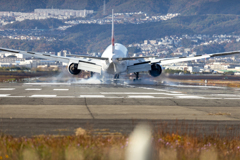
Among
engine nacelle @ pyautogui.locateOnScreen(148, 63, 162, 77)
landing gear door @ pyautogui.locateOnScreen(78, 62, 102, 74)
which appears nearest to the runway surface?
landing gear door @ pyautogui.locateOnScreen(78, 62, 102, 74)

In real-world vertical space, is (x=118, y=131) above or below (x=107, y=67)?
below

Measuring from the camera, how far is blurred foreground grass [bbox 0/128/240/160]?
906cm

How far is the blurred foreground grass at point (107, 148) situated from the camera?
9062 millimetres

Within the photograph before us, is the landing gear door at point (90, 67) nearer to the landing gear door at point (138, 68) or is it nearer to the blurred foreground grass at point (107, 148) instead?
the landing gear door at point (138, 68)

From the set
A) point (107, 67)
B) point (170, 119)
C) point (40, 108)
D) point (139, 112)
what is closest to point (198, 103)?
point (139, 112)

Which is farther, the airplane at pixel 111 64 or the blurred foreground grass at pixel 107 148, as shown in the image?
the airplane at pixel 111 64

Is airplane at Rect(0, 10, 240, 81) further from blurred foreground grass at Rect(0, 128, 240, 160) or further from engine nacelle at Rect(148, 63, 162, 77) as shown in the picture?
blurred foreground grass at Rect(0, 128, 240, 160)

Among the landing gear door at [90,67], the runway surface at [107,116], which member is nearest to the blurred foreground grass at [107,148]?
the runway surface at [107,116]

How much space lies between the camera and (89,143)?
34.5ft

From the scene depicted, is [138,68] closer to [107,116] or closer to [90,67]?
[90,67]

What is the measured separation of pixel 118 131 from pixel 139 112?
19.1 ft

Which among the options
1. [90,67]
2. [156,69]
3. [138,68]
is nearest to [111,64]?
[90,67]

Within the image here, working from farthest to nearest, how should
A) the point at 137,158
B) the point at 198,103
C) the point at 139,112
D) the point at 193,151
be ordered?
the point at 198,103, the point at 139,112, the point at 193,151, the point at 137,158

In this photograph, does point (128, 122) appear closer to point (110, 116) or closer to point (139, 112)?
point (110, 116)
